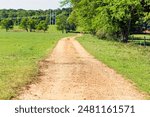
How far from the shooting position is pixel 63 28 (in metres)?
164

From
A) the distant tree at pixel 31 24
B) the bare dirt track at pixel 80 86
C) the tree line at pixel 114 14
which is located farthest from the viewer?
the distant tree at pixel 31 24

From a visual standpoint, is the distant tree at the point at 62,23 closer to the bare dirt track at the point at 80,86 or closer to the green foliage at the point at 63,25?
the green foliage at the point at 63,25

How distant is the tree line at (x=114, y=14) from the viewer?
147ft

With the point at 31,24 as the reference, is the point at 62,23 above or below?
above

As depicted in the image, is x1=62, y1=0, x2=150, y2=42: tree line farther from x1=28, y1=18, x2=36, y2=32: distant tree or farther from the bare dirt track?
x1=28, y1=18, x2=36, y2=32: distant tree

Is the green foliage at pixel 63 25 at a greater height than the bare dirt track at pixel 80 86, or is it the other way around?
the bare dirt track at pixel 80 86

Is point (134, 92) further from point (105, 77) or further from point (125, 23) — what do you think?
point (125, 23)

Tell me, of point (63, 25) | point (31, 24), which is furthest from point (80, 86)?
point (31, 24)

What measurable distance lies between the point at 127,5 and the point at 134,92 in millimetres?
32857

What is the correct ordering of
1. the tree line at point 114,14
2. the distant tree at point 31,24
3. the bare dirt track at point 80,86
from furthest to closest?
the distant tree at point 31,24 → the tree line at point 114,14 → the bare dirt track at point 80,86

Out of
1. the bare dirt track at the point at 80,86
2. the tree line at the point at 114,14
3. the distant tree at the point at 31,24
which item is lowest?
the distant tree at the point at 31,24

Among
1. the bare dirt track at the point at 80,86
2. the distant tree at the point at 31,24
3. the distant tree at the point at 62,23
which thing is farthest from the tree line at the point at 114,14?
the distant tree at the point at 31,24

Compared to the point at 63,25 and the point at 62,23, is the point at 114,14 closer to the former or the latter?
the point at 62,23

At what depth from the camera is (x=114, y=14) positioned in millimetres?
47156
